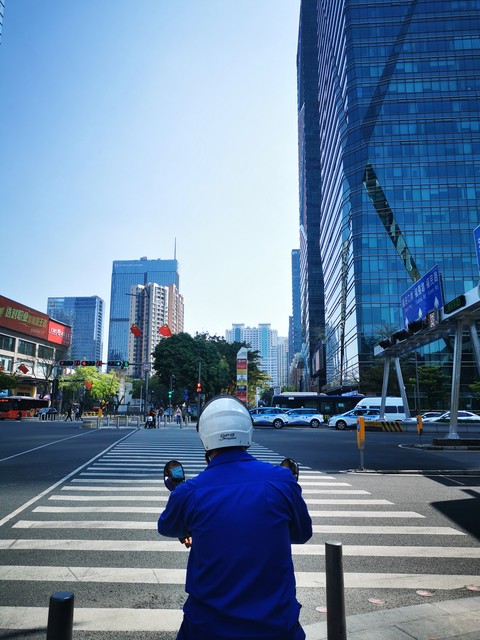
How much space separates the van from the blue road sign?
14539 millimetres

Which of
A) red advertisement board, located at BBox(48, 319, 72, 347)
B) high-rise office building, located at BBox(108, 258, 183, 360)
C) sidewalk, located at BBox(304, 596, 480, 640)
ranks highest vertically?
high-rise office building, located at BBox(108, 258, 183, 360)

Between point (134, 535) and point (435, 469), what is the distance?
392 inches

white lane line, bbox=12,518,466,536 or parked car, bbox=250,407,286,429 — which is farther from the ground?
white lane line, bbox=12,518,466,536

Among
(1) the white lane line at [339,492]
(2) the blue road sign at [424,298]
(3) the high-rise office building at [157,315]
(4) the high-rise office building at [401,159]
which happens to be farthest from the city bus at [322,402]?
(3) the high-rise office building at [157,315]

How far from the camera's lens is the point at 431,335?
25047mm

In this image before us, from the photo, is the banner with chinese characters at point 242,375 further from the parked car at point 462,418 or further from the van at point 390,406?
the parked car at point 462,418

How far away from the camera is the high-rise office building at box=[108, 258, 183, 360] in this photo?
6693 inches

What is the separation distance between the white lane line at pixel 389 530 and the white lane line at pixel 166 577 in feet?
5.37

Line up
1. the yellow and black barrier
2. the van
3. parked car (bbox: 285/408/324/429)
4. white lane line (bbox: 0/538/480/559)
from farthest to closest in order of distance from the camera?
parked car (bbox: 285/408/324/429) < the van < the yellow and black barrier < white lane line (bbox: 0/538/480/559)

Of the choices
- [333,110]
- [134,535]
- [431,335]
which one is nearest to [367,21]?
[333,110]

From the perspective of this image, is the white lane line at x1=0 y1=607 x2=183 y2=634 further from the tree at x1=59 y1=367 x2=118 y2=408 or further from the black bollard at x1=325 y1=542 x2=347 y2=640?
the tree at x1=59 y1=367 x2=118 y2=408

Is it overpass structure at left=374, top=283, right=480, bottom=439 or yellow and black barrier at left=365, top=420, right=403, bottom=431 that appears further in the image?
yellow and black barrier at left=365, top=420, right=403, bottom=431

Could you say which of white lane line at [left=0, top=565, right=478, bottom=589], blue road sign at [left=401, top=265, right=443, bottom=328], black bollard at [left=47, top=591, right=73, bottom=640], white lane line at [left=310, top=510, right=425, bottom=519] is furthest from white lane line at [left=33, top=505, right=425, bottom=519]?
blue road sign at [left=401, top=265, right=443, bottom=328]

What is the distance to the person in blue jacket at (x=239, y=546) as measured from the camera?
6.15 ft
